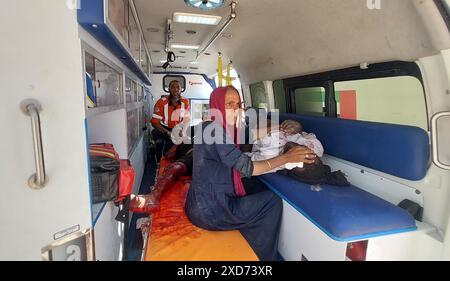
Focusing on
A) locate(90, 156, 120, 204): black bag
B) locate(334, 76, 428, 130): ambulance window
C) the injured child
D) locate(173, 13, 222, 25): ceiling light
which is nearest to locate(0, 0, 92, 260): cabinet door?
locate(90, 156, 120, 204): black bag

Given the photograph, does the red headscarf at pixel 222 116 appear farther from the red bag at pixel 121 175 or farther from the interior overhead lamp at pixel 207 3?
the interior overhead lamp at pixel 207 3

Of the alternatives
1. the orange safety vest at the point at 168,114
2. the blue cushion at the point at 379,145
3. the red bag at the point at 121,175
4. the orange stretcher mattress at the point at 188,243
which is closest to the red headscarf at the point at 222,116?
the orange stretcher mattress at the point at 188,243

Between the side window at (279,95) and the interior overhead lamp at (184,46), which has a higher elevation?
the interior overhead lamp at (184,46)

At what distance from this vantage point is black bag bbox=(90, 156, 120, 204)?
1.66 meters

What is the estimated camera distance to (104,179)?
1686 mm

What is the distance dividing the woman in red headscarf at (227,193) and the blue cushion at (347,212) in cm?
28

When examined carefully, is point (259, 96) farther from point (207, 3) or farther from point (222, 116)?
point (222, 116)

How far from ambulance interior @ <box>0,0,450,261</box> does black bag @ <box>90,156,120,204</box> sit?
0.15 meters

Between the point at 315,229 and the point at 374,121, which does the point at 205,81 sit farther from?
the point at 315,229

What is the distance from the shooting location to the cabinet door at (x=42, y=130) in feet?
2.98

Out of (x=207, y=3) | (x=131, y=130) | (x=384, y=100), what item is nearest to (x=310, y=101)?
(x=384, y=100)

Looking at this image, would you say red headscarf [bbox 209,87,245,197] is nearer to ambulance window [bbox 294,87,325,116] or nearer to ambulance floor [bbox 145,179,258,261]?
ambulance floor [bbox 145,179,258,261]

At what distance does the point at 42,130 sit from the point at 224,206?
4.80 ft

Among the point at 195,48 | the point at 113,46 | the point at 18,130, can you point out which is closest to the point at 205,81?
the point at 195,48
